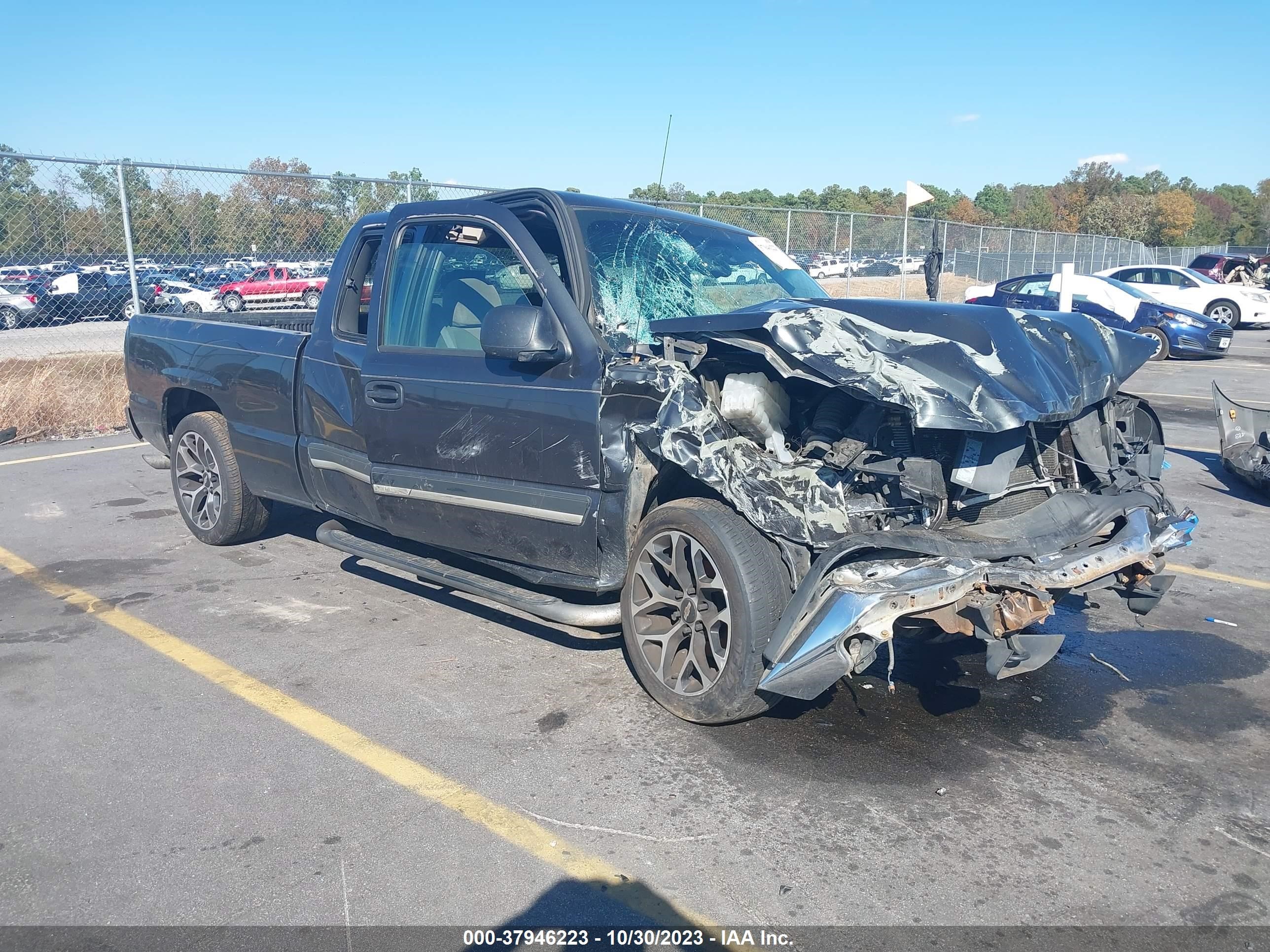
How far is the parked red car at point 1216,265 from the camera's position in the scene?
30734 mm

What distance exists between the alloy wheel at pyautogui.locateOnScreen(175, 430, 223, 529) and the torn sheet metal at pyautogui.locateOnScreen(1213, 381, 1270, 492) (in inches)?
270

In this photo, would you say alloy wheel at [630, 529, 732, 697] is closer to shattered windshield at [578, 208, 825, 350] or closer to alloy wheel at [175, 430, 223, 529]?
shattered windshield at [578, 208, 825, 350]

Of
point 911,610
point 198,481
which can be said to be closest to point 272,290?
point 198,481

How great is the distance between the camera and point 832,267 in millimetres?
20609

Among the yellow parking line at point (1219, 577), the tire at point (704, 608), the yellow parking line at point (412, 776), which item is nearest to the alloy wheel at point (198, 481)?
the yellow parking line at point (412, 776)

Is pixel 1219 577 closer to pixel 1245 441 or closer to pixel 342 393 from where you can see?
pixel 1245 441

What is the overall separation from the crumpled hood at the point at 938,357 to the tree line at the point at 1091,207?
31817mm

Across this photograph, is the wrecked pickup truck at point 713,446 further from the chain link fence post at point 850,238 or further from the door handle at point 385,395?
the chain link fence post at point 850,238

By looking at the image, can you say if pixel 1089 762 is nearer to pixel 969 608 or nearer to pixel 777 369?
pixel 969 608

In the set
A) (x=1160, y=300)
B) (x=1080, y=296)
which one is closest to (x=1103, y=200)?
(x=1160, y=300)

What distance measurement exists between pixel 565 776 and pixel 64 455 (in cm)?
779

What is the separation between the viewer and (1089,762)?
142 inches

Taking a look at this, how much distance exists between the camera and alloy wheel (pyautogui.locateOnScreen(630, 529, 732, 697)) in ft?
12.1

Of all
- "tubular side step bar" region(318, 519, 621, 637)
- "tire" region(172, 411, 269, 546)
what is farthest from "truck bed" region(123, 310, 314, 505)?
"tubular side step bar" region(318, 519, 621, 637)
